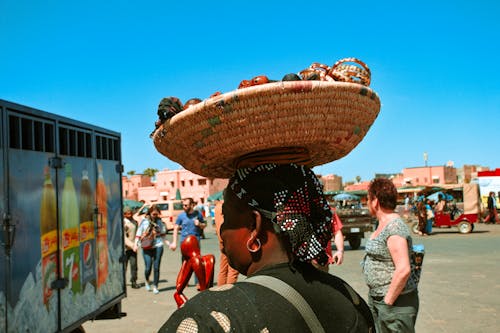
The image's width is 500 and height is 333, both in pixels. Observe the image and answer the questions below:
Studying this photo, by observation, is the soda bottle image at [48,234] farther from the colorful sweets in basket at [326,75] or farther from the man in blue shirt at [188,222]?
the man in blue shirt at [188,222]

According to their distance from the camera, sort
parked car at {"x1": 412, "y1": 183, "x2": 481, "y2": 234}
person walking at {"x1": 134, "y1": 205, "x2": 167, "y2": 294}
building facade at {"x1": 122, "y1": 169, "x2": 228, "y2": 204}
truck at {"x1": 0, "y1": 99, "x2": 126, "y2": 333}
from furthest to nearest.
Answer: building facade at {"x1": 122, "y1": 169, "x2": 228, "y2": 204}
parked car at {"x1": 412, "y1": 183, "x2": 481, "y2": 234}
person walking at {"x1": 134, "y1": 205, "x2": 167, "y2": 294}
truck at {"x1": 0, "y1": 99, "x2": 126, "y2": 333}

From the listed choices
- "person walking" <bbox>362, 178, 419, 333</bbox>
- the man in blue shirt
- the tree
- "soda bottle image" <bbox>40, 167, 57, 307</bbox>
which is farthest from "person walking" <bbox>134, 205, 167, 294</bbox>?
the tree

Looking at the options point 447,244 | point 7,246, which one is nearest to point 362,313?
point 7,246

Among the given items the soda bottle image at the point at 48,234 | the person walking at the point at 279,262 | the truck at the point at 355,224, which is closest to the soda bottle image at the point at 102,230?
the soda bottle image at the point at 48,234

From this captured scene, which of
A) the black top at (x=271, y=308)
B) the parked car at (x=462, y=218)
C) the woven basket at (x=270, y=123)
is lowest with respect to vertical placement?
the parked car at (x=462, y=218)

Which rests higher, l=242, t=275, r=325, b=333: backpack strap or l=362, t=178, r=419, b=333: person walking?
l=242, t=275, r=325, b=333: backpack strap

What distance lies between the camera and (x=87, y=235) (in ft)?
18.5

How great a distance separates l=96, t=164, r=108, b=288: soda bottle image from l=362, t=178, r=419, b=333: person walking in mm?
3296

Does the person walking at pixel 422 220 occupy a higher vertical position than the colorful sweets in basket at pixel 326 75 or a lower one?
lower

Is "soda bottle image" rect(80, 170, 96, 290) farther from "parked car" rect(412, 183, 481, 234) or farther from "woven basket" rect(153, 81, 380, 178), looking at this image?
"parked car" rect(412, 183, 481, 234)

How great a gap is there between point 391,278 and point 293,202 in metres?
2.60

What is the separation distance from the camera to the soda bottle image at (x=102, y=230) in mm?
5992

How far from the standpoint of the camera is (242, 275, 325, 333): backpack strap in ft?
4.75

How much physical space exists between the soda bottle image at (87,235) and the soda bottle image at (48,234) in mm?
672
